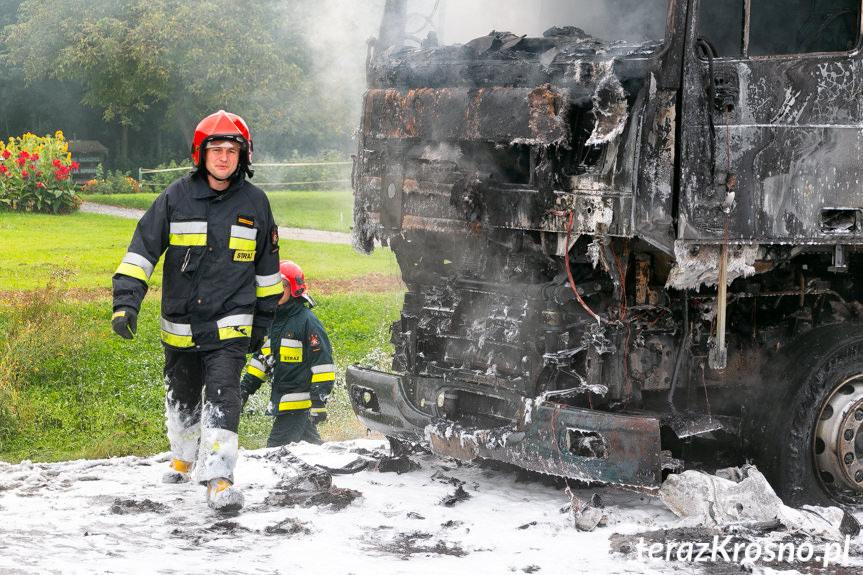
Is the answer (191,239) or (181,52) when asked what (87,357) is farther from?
(181,52)

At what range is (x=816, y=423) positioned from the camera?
16.9 feet

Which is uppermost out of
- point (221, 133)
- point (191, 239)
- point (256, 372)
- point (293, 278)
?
point (221, 133)

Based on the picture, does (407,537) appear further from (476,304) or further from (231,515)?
(476,304)

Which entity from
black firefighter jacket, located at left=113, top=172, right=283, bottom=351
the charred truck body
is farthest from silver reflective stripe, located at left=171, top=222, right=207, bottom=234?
the charred truck body

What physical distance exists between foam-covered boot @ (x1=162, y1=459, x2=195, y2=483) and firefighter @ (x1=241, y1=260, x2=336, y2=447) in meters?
1.09

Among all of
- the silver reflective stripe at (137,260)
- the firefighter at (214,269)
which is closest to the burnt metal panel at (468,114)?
the firefighter at (214,269)

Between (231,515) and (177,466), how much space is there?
2.40ft

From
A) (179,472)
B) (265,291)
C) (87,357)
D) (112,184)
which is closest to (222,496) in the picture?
(179,472)

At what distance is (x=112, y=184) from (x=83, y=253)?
377 inches

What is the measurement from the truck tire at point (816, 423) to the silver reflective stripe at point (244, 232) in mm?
2762

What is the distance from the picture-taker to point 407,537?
4703mm

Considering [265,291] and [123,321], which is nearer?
[123,321]

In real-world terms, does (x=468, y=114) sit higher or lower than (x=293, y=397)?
higher

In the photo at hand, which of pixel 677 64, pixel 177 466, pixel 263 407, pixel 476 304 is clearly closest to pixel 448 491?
pixel 476 304
